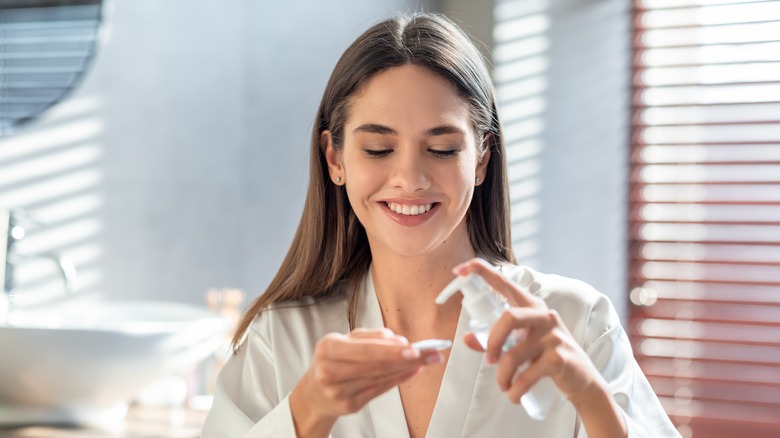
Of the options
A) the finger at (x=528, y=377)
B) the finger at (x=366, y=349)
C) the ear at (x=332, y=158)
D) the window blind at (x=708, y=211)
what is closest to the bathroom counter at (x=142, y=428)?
the ear at (x=332, y=158)

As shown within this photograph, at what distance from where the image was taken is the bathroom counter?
66.7 inches

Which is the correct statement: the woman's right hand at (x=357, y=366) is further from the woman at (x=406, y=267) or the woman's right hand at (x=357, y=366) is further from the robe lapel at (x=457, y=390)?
the robe lapel at (x=457, y=390)

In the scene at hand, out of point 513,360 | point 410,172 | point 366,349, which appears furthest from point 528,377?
point 410,172

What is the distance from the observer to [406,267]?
4.94 ft

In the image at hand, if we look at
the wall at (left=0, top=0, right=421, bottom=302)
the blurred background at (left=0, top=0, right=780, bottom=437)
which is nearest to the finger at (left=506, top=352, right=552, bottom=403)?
the wall at (left=0, top=0, right=421, bottom=302)

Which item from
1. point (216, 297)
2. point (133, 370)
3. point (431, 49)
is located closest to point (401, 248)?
point (431, 49)

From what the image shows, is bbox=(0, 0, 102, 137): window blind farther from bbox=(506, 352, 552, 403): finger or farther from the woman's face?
bbox=(506, 352, 552, 403): finger

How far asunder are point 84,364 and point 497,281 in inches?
36.9

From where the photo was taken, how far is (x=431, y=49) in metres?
1.39

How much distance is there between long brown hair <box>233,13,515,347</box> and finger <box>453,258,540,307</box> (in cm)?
42

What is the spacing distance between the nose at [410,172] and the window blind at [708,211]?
2.03 m

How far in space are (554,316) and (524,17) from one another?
234 cm

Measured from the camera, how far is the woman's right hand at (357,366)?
3.30 ft

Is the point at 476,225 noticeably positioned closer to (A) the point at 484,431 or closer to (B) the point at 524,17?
(A) the point at 484,431
